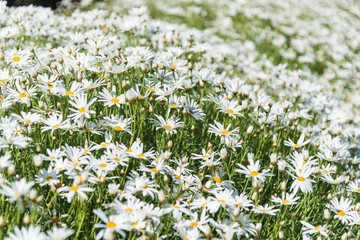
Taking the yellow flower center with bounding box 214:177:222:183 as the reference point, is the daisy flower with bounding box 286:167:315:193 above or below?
above

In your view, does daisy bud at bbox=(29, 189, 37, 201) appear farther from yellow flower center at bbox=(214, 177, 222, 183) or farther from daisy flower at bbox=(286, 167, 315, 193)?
daisy flower at bbox=(286, 167, 315, 193)

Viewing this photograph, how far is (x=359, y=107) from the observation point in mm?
6969

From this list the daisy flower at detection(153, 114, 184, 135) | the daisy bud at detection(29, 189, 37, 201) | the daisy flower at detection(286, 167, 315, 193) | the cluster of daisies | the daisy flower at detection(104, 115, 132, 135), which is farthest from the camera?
the daisy flower at detection(153, 114, 184, 135)

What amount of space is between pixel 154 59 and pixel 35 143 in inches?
68.6

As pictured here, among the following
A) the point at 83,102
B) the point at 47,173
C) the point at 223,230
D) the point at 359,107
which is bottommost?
the point at 359,107

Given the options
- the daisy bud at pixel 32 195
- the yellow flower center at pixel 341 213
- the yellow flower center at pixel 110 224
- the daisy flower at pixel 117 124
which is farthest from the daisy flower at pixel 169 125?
the yellow flower center at pixel 341 213

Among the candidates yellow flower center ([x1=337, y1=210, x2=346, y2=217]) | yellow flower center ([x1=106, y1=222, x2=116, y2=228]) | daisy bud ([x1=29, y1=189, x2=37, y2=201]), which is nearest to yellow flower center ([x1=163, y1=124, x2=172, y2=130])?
yellow flower center ([x1=106, y1=222, x2=116, y2=228])

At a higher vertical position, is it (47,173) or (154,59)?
(154,59)

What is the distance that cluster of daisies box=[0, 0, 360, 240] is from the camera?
2.26m

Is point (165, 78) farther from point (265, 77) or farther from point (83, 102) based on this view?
point (265, 77)

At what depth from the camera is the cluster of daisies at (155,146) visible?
226 cm

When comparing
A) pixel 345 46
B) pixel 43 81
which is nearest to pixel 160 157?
pixel 43 81

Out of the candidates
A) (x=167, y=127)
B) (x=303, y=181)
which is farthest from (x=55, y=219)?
(x=303, y=181)

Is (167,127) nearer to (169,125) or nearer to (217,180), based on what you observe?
(169,125)
